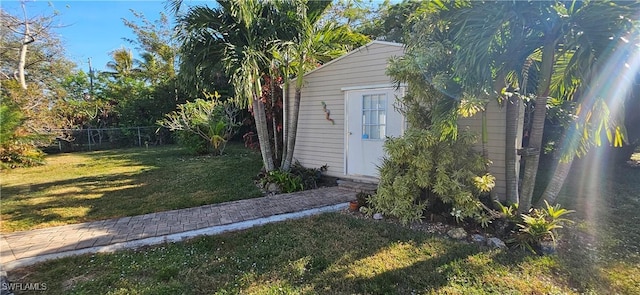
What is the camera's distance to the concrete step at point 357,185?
5.71 metres

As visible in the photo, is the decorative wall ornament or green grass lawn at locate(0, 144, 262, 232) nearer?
green grass lawn at locate(0, 144, 262, 232)

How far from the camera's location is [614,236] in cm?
377

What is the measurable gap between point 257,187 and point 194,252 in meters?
3.07

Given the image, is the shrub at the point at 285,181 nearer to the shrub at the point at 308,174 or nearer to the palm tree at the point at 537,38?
the shrub at the point at 308,174

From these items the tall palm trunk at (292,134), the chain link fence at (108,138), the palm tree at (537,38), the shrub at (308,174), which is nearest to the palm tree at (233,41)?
the tall palm trunk at (292,134)

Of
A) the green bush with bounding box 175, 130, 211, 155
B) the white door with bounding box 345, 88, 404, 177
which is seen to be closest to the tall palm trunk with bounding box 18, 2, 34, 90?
the green bush with bounding box 175, 130, 211, 155

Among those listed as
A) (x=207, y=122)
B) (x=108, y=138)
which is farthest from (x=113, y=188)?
(x=108, y=138)

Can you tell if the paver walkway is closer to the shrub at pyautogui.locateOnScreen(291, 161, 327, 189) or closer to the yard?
the yard

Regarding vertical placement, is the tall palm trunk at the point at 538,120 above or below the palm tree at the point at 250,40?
below

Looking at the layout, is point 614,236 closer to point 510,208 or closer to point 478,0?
point 510,208

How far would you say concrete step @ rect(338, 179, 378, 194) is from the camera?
18.7ft

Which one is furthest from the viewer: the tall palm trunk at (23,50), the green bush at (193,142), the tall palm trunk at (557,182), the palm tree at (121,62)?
the palm tree at (121,62)

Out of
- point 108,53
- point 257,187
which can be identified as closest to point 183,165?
point 257,187

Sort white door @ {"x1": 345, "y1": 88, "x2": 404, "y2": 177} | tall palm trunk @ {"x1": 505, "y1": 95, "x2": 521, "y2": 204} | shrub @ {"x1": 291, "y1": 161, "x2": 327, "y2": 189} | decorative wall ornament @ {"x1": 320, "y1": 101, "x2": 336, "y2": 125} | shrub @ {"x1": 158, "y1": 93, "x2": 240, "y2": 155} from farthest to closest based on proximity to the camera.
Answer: shrub @ {"x1": 158, "y1": 93, "x2": 240, "y2": 155} < decorative wall ornament @ {"x1": 320, "y1": 101, "x2": 336, "y2": 125} < shrub @ {"x1": 291, "y1": 161, "x2": 327, "y2": 189} < white door @ {"x1": 345, "y1": 88, "x2": 404, "y2": 177} < tall palm trunk @ {"x1": 505, "y1": 95, "x2": 521, "y2": 204}
